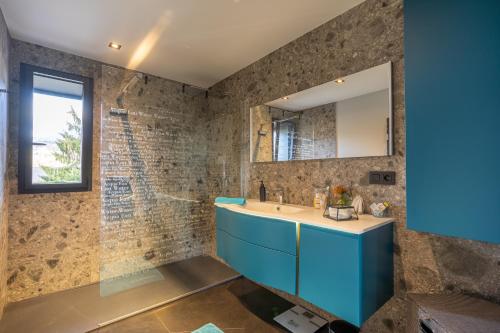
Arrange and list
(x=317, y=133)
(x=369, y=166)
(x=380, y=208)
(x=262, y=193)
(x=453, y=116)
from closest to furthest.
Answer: (x=453, y=116) → (x=380, y=208) → (x=369, y=166) → (x=317, y=133) → (x=262, y=193)

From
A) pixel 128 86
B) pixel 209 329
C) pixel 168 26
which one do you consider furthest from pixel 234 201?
pixel 128 86

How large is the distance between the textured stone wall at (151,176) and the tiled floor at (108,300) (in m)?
0.21

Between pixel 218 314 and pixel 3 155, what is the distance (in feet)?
7.64

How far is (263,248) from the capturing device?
1778 millimetres

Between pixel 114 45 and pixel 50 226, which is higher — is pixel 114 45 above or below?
above

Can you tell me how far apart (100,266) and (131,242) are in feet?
1.33

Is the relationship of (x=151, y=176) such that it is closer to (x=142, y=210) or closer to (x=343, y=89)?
(x=142, y=210)

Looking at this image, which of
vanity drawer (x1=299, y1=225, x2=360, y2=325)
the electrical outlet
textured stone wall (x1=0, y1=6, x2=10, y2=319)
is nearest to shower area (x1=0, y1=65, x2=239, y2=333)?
textured stone wall (x1=0, y1=6, x2=10, y2=319)

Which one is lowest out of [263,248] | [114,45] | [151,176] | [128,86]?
[263,248]

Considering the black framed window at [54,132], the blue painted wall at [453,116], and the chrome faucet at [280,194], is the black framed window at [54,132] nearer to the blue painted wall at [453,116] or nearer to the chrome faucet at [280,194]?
the chrome faucet at [280,194]

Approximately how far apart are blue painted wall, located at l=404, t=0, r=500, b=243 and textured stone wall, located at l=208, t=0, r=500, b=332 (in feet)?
1.15

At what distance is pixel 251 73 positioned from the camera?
2.70 metres

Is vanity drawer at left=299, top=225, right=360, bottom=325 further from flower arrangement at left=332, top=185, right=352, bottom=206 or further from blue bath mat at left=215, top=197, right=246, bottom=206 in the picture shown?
blue bath mat at left=215, top=197, right=246, bottom=206

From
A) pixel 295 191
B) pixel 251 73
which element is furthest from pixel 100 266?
pixel 251 73
